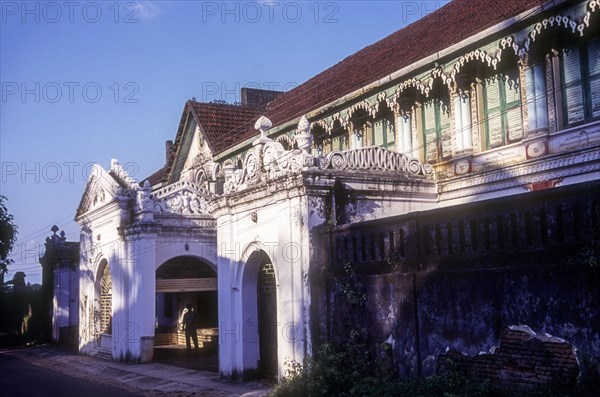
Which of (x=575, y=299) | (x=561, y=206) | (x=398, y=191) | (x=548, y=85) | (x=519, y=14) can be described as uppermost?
(x=519, y=14)

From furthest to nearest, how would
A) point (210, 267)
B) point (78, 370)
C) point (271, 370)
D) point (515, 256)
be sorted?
point (210, 267) → point (78, 370) → point (271, 370) → point (515, 256)

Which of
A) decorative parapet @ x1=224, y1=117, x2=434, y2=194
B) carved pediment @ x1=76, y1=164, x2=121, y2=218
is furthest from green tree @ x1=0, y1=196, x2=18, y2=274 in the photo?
decorative parapet @ x1=224, y1=117, x2=434, y2=194

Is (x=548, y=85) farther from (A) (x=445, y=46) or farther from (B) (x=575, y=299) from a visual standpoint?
(B) (x=575, y=299)

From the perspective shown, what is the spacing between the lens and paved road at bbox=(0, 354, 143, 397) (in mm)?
14031

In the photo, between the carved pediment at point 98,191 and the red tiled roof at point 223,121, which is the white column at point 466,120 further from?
the carved pediment at point 98,191

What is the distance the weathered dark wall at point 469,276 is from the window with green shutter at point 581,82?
3761 millimetres

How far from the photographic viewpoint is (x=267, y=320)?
14.2 meters

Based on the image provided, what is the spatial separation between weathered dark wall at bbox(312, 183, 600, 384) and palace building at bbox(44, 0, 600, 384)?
0.07ft

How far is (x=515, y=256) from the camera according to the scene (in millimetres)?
8391

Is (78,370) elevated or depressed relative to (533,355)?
depressed

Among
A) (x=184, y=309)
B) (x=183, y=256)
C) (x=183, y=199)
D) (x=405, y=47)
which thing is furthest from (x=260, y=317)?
(x=184, y=309)

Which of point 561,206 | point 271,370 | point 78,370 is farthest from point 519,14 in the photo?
point 78,370

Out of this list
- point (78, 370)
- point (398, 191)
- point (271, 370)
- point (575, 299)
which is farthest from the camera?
point (78, 370)

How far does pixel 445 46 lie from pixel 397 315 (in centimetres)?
607
